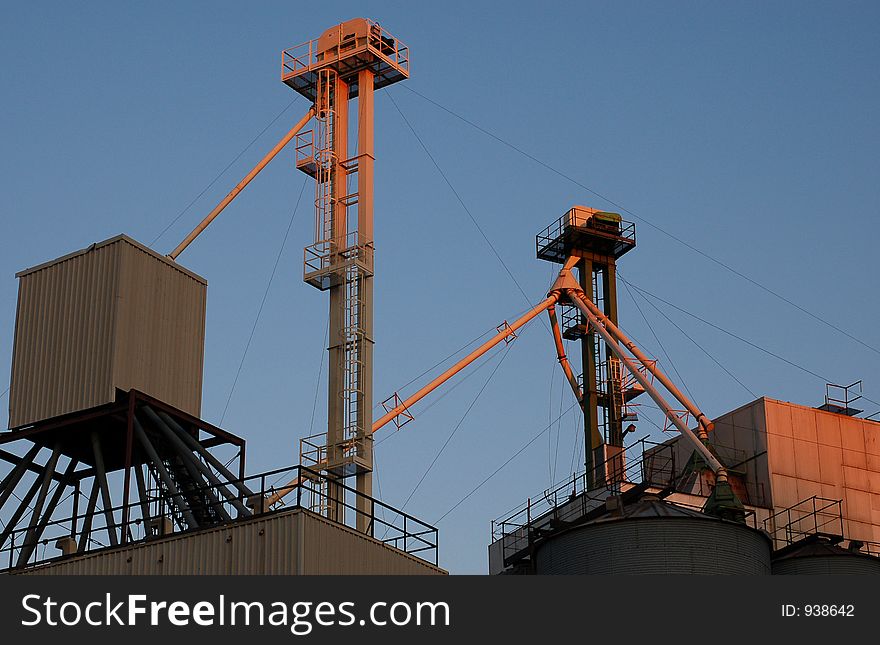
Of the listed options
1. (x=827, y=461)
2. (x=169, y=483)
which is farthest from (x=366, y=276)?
(x=827, y=461)

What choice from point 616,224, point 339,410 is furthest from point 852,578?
point 616,224

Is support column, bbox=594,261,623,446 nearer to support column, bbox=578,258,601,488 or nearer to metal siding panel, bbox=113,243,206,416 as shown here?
support column, bbox=578,258,601,488

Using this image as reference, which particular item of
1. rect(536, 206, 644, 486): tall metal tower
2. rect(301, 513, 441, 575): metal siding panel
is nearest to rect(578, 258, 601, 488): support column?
rect(536, 206, 644, 486): tall metal tower

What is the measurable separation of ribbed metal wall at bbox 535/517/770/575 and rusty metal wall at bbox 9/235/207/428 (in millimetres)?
12697

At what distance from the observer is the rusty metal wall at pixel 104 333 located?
4547 cm

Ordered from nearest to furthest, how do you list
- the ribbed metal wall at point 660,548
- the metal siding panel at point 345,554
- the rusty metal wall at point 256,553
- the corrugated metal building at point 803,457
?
the rusty metal wall at point 256,553
the metal siding panel at point 345,554
the ribbed metal wall at point 660,548
the corrugated metal building at point 803,457

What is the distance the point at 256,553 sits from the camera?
35594 mm

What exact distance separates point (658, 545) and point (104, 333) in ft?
57.9

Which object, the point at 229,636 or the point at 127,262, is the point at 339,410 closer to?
the point at 127,262

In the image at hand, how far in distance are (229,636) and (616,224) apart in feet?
187

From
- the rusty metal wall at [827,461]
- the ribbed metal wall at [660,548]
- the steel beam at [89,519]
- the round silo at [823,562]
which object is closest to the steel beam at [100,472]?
the steel beam at [89,519]

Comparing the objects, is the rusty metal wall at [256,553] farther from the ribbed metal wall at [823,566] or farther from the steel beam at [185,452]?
the ribbed metal wall at [823,566]

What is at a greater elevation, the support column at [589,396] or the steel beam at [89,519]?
the support column at [589,396]

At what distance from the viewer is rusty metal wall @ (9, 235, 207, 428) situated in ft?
149
